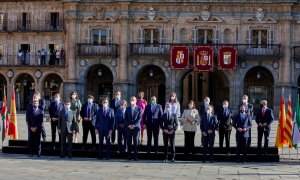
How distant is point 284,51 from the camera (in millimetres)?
50094

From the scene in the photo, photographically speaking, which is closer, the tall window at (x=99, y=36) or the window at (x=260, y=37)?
the window at (x=260, y=37)

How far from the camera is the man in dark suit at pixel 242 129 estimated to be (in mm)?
22578

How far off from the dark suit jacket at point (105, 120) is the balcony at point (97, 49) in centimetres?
2808

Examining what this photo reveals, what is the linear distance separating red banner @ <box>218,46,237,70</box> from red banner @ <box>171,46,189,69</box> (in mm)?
2473

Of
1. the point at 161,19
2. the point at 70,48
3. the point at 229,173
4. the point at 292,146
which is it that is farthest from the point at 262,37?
the point at 229,173

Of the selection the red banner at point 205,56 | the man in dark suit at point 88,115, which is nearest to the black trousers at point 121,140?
the man in dark suit at point 88,115

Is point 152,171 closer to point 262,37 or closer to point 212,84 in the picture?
point 262,37

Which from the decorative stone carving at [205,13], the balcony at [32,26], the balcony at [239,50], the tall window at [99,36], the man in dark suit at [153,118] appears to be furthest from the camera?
the balcony at [32,26]

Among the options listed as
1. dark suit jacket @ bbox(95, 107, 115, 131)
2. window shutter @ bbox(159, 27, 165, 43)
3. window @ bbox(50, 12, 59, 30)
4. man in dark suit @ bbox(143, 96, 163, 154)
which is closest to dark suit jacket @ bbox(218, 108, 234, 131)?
man in dark suit @ bbox(143, 96, 163, 154)

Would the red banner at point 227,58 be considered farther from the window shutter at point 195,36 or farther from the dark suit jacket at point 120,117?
the dark suit jacket at point 120,117

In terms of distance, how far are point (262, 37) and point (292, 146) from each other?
91.0 feet

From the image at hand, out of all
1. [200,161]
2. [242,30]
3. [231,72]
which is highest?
[242,30]

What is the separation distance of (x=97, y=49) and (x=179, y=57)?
20.8 feet

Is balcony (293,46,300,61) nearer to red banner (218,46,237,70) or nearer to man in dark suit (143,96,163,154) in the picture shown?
red banner (218,46,237,70)
